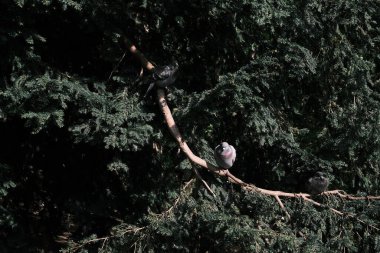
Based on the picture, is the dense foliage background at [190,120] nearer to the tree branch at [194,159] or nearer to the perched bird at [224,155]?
the tree branch at [194,159]

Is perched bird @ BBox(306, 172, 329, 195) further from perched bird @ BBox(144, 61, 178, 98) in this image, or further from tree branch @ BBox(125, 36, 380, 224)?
perched bird @ BBox(144, 61, 178, 98)

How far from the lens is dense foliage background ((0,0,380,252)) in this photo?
3.41 meters

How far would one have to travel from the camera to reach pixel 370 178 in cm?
436

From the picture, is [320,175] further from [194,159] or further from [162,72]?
[162,72]

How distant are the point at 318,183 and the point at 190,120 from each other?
1179 mm

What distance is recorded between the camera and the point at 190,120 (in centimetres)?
361

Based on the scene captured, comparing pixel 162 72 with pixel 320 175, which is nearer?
pixel 162 72

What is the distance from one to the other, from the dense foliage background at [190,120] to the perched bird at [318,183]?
127 millimetres

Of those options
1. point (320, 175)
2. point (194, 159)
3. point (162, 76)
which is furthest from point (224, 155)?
point (320, 175)

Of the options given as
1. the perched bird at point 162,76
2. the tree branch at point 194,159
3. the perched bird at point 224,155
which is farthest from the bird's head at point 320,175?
the perched bird at point 162,76

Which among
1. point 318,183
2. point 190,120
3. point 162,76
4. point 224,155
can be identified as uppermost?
point 162,76

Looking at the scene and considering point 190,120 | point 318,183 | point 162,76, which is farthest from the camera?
point 318,183

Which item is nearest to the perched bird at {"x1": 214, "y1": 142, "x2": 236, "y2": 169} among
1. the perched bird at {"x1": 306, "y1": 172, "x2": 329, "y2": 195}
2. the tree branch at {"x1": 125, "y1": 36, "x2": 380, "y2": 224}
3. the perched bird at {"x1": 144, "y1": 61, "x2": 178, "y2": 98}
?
the tree branch at {"x1": 125, "y1": 36, "x2": 380, "y2": 224}

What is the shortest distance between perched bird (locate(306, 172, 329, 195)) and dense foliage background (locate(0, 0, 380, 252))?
0.13 m
